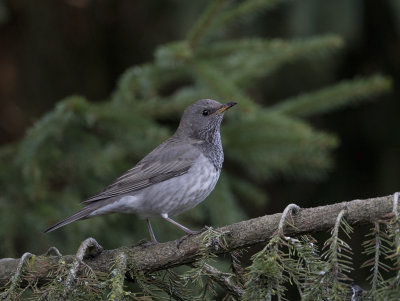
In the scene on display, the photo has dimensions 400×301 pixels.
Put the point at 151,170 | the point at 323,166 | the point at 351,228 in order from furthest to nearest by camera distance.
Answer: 1. the point at 323,166
2. the point at 151,170
3. the point at 351,228

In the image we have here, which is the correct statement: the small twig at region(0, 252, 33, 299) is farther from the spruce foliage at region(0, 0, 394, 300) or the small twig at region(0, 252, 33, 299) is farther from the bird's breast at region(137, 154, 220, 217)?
the bird's breast at region(137, 154, 220, 217)

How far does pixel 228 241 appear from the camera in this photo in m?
2.70

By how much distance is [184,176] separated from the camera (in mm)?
4504

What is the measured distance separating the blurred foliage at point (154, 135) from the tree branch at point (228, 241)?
1352mm

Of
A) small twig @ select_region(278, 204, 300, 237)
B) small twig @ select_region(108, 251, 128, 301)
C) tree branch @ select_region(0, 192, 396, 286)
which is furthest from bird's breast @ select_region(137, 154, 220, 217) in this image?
small twig @ select_region(278, 204, 300, 237)

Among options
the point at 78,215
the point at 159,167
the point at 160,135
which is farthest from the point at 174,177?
the point at 78,215

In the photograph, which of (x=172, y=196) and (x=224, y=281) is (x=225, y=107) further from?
(x=224, y=281)

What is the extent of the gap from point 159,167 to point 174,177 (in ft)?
0.52

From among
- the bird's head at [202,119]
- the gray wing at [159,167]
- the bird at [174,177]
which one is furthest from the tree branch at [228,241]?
the bird's head at [202,119]

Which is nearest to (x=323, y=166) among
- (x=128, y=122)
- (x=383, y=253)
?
(x=128, y=122)

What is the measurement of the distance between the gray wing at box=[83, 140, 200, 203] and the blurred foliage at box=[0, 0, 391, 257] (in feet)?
0.47

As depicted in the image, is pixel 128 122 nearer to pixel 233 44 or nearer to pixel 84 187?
pixel 84 187

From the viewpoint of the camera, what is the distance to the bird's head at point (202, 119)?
16.3ft

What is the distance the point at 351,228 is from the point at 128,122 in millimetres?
2522
